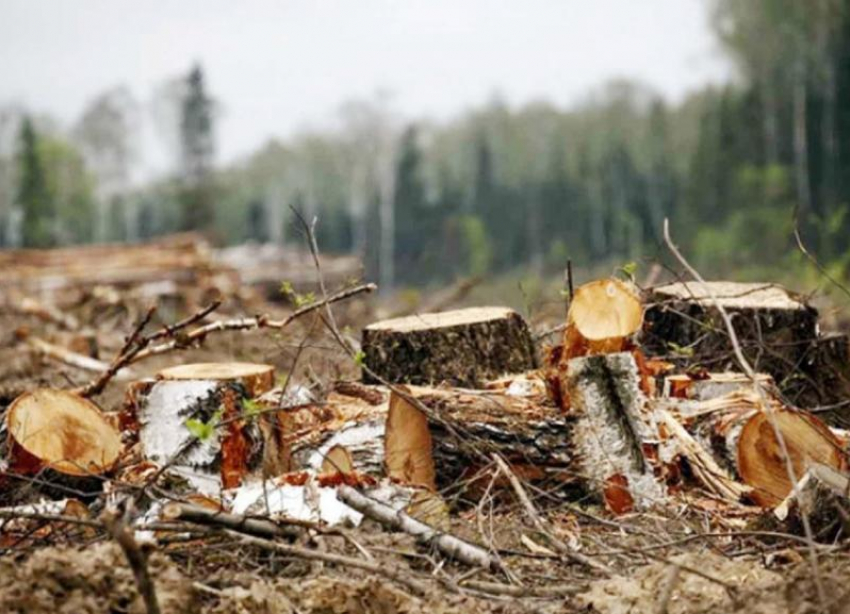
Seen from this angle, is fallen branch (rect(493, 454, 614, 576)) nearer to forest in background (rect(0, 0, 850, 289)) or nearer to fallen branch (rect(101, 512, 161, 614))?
fallen branch (rect(101, 512, 161, 614))

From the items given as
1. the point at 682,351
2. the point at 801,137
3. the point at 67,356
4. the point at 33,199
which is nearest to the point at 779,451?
the point at 682,351

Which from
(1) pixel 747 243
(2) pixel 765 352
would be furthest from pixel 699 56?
(2) pixel 765 352

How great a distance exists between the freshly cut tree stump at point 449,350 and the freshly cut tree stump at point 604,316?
0.51 meters

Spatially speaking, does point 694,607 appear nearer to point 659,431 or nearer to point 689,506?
point 689,506

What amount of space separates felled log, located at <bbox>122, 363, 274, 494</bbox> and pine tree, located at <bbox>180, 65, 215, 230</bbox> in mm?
31707

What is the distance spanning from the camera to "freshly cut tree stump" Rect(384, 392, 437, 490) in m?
5.00

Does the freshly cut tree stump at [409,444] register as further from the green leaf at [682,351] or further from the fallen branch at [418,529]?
the green leaf at [682,351]

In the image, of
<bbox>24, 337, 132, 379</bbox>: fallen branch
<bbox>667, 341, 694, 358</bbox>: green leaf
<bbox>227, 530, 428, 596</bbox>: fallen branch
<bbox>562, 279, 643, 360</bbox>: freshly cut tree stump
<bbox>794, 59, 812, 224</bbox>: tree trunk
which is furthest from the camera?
<bbox>794, 59, 812, 224</bbox>: tree trunk

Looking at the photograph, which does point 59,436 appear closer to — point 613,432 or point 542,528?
point 542,528

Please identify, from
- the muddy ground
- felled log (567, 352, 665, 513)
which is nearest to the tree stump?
the muddy ground

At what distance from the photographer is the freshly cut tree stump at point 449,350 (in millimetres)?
5625

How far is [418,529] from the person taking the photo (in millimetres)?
4145

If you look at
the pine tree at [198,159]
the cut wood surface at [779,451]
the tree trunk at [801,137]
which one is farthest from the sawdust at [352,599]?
the pine tree at [198,159]

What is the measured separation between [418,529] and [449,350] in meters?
1.61
